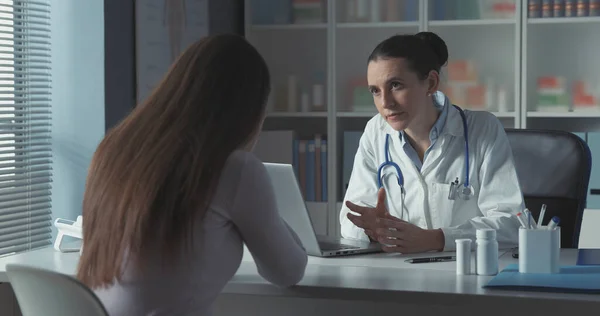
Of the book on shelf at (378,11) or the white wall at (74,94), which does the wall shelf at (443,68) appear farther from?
the white wall at (74,94)

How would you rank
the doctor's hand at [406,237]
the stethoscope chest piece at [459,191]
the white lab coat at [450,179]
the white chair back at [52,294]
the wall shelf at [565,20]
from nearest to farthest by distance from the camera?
1. the white chair back at [52,294]
2. the doctor's hand at [406,237]
3. the white lab coat at [450,179]
4. the stethoscope chest piece at [459,191]
5. the wall shelf at [565,20]

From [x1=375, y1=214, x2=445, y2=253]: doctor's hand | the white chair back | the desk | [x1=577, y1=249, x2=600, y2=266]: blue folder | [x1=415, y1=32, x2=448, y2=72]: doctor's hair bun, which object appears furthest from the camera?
[x1=415, y1=32, x2=448, y2=72]: doctor's hair bun

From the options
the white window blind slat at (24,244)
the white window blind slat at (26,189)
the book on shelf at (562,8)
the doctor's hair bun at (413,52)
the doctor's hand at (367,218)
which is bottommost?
the white window blind slat at (24,244)

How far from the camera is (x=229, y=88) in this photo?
1.58m

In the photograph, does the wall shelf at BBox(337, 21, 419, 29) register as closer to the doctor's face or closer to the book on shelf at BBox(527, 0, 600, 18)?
the book on shelf at BBox(527, 0, 600, 18)

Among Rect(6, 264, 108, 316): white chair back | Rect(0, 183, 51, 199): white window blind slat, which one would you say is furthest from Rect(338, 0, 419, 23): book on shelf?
Rect(6, 264, 108, 316): white chair back

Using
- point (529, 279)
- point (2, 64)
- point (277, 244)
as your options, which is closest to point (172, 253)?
point (277, 244)

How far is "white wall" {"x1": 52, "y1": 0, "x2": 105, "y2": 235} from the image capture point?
3.30 meters

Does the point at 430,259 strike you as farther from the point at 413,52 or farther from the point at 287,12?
the point at 287,12

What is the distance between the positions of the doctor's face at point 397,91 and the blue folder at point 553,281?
0.78 m

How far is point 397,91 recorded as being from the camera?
263 cm

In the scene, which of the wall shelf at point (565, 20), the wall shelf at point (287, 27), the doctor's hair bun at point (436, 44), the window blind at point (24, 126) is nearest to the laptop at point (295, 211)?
the doctor's hair bun at point (436, 44)

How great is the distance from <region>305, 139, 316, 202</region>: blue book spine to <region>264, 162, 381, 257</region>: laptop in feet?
6.98

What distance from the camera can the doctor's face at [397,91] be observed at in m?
2.61
